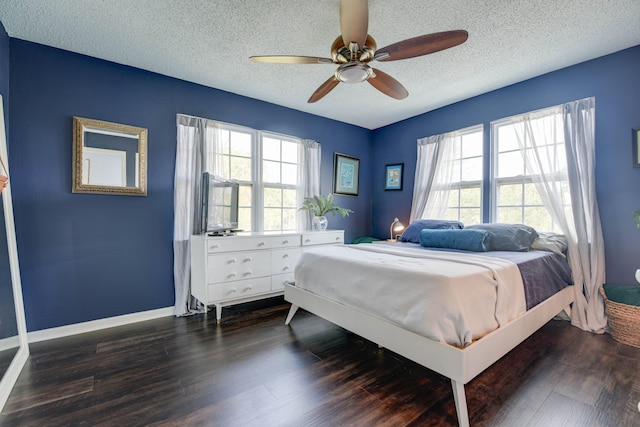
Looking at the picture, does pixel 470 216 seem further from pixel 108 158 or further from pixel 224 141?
pixel 108 158

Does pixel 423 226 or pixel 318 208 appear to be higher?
pixel 318 208

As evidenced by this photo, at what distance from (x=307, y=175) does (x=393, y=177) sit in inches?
58.1

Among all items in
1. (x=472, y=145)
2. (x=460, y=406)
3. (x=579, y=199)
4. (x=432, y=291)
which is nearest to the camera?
(x=460, y=406)

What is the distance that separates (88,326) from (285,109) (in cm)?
326

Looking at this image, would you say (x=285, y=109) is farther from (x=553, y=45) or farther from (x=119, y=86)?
(x=553, y=45)

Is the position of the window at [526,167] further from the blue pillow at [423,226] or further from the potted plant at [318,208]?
the potted plant at [318,208]

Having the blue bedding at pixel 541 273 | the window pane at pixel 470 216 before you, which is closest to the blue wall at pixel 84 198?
the blue bedding at pixel 541 273

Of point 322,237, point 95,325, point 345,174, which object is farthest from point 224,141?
point 95,325

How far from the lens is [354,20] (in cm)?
155

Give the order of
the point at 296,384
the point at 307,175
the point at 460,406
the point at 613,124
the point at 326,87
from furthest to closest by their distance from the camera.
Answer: the point at 307,175, the point at 613,124, the point at 326,87, the point at 296,384, the point at 460,406

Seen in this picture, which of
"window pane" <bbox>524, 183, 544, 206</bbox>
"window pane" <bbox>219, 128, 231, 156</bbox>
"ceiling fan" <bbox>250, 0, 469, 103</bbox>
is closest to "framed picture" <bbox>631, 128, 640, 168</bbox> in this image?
"window pane" <bbox>524, 183, 544, 206</bbox>

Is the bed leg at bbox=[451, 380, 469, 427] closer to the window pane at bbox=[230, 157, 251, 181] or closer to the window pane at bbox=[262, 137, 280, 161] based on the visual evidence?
the window pane at bbox=[230, 157, 251, 181]

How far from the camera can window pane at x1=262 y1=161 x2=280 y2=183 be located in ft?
11.9

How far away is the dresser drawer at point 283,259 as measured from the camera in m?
3.08
